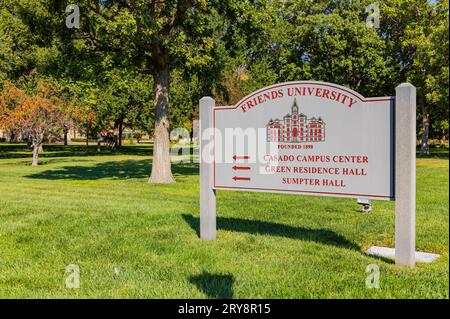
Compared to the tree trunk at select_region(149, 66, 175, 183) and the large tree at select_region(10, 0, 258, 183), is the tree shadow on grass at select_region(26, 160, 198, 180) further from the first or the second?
the large tree at select_region(10, 0, 258, 183)

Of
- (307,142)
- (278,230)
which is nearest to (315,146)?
(307,142)

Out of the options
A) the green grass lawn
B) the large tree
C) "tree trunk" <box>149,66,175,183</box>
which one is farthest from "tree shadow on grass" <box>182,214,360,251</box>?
the large tree

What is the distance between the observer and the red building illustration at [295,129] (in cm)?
630

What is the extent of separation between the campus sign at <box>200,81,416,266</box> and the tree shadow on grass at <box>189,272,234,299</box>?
1815mm

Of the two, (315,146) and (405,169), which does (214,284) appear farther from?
(405,169)

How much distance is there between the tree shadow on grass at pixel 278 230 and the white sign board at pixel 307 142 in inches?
46.0

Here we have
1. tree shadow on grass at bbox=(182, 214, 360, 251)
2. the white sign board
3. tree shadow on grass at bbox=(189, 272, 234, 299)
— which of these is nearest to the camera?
tree shadow on grass at bbox=(189, 272, 234, 299)

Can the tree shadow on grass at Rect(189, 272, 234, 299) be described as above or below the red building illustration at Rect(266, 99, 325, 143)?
below

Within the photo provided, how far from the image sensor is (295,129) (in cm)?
647

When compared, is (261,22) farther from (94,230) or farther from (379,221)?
(94,230)

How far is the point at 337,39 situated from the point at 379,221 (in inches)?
993

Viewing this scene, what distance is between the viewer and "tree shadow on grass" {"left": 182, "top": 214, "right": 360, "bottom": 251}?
23.5 ft

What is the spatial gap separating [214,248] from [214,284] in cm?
164

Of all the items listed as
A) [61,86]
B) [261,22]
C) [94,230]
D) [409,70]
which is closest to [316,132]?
[94,230]
